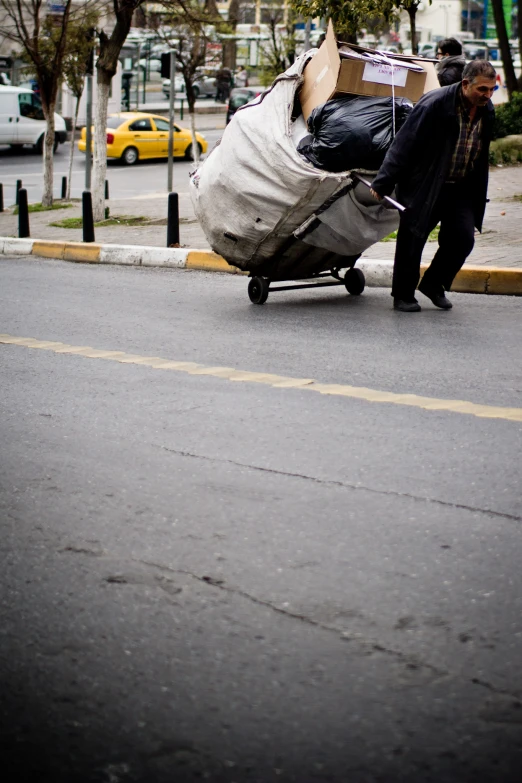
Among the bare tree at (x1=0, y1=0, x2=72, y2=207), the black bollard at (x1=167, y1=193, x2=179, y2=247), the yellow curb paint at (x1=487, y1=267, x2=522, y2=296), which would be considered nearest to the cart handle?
the yellow curb paint at (x1=487, y1=267, x2=522, y2=296)

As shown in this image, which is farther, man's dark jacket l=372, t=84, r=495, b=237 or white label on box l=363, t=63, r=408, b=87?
white label on box l=363, t=63, r=408, b=87

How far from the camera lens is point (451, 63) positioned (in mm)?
9930

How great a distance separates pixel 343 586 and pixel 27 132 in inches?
1340

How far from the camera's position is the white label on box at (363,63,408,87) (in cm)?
826

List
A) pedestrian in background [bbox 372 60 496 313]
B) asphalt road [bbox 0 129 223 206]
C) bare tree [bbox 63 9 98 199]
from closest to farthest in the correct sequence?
1. pedestrian in background [bbox 372 60 496 313]
2. bare tree [bbox 63 9 98 199]
3. asphalt road [bbox 0 129 223 206]

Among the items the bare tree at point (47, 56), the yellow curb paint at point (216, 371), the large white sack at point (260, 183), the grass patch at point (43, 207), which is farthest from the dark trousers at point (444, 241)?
the grass patch at point (43, 207)

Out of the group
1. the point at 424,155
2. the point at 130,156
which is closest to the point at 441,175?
the point at 424,155

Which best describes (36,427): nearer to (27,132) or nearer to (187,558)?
(187,558)

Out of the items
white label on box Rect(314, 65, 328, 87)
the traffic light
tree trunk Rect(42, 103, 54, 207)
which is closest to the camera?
white label on box Rect(314, 65, 328, 87)

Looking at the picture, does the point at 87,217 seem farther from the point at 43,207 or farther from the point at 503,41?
the point at 503,41

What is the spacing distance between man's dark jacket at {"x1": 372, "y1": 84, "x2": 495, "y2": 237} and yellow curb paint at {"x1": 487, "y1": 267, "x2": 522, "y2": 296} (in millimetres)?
1622

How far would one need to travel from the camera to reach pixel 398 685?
9.14ft

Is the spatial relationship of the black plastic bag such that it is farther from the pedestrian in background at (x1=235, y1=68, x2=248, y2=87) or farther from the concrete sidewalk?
the pedestrian in background at (x1=235, y1=68, x2=248, y2=87)

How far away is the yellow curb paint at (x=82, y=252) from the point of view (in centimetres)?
1341
